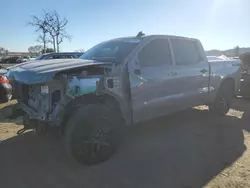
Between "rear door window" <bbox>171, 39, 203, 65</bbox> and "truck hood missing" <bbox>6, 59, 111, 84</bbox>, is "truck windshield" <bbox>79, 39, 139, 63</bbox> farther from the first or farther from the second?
"rear door window" <bbox>171, 39, 203, 65</bbox>

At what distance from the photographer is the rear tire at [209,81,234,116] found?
6550 mm

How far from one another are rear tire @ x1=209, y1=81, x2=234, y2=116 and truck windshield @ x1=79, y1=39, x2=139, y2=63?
3016mm

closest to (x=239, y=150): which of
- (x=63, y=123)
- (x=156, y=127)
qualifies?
(x=156, y=127)

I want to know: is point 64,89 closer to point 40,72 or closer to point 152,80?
point 40,72

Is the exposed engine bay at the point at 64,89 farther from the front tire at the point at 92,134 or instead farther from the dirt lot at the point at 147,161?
the dirt lot at the point at 147,161

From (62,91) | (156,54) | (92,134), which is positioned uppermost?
(156,54)

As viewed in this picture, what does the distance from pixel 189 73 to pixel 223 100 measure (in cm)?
186

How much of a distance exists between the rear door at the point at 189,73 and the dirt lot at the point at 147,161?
0.69m

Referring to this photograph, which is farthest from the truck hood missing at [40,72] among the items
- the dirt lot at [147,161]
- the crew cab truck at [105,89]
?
the dirt lot at [147,161]

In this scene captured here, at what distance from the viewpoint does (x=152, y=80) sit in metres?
4.51

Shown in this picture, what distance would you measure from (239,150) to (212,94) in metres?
2.00

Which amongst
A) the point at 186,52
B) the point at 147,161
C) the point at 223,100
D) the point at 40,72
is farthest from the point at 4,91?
the point at 223,100

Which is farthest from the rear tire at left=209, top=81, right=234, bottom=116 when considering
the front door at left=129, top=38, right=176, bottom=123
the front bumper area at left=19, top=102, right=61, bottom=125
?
the front bumper area at left=19, top=102, right=61, bottom=125

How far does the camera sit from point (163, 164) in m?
3.86
